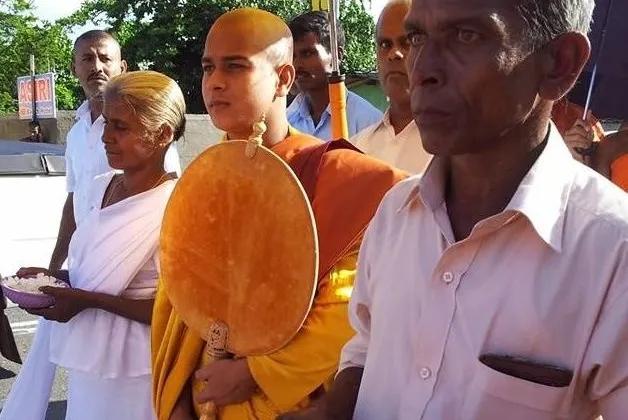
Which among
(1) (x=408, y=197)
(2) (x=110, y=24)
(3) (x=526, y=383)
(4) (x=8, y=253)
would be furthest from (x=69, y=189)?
(2) (x=110, y=24)

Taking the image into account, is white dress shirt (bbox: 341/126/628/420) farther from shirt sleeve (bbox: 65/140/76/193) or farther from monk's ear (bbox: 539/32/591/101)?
shirt sleeve (bbox: 65/140/76/193)

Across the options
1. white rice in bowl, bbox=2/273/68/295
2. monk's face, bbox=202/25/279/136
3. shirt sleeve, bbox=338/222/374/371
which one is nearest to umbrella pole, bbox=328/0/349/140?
monk's face, bbox=202/25/279/136

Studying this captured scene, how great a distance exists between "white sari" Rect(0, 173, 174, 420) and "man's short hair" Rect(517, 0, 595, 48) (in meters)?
1.72

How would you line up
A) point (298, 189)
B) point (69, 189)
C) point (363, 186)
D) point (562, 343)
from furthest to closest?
point (69, 189) < point (363, 186) < point (298, 189) < point (562, 343)

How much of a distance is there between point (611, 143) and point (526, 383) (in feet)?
6.23

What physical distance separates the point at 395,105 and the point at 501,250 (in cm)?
175

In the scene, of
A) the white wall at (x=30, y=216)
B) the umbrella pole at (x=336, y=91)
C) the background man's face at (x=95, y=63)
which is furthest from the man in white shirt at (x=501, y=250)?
the white wall at (x=30, y=216)

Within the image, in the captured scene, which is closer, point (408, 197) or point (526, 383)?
point (526, 383)

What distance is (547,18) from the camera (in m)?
1.18

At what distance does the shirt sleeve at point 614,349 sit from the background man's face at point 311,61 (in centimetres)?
304

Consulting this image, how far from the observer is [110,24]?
1062 inches

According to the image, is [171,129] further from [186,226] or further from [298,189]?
[298,189]

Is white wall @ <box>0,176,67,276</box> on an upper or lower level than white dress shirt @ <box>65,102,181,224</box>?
lower

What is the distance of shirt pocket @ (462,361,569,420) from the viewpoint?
110cm
